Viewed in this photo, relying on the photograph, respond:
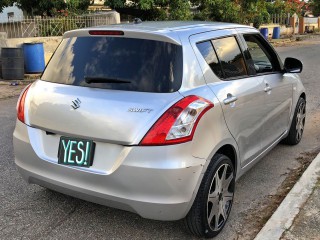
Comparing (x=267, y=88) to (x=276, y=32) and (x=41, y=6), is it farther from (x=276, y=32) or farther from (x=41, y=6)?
(x=276, y=32)

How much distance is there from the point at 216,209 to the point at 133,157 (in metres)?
0.92

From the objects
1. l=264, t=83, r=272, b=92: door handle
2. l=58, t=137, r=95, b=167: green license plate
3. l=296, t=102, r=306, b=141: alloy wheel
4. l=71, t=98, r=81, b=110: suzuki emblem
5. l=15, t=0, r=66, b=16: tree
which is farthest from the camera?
l=15, t=0, r=66, b=16: tree

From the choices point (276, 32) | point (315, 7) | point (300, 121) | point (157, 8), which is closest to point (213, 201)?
point (300, 121)

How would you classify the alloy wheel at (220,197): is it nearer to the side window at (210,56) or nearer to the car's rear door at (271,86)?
the side window at (210,56)

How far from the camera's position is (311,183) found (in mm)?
4141

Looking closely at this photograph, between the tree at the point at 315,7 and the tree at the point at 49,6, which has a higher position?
the tree at the point at 315,7

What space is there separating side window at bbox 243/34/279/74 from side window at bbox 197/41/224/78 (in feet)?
2.29

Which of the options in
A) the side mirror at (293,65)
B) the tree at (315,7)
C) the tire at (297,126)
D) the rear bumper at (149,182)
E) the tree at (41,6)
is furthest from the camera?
the tree at (315,7)

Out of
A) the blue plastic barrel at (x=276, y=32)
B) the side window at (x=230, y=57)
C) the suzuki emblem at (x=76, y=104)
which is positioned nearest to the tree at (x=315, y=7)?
the blue plastic barrel at (x=276, y=32)

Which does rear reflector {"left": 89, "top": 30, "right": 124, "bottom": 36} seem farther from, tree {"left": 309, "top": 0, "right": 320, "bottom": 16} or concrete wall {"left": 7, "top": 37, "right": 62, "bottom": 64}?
tree {"left": 309, "top": 0, "right": 320, "bottom": 16}

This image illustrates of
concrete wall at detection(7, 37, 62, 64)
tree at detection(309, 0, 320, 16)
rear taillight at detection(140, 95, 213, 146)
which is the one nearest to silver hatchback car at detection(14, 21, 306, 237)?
rear taillight at detection(140, 95, 213, 146)

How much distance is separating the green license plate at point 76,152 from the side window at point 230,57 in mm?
1381

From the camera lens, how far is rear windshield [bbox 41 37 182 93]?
3.00 meters

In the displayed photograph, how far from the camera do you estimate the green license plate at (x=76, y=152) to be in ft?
9.57
